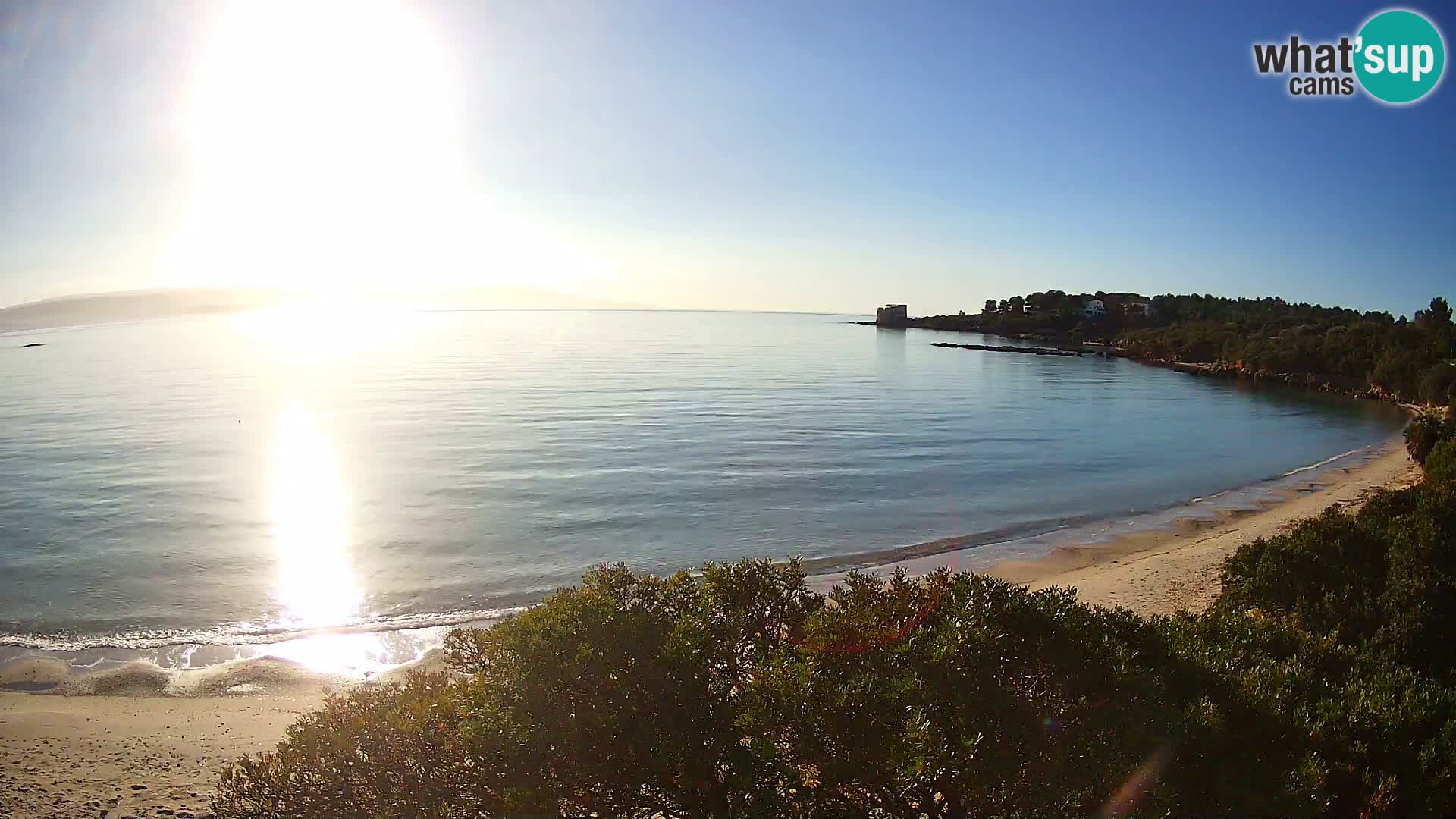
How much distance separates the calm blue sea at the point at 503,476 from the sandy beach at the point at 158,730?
265cm

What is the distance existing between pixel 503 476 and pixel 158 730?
1624 cm

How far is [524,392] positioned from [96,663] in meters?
38.3

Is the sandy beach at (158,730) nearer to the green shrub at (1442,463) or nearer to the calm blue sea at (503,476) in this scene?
the calm blue sea at (503,476)

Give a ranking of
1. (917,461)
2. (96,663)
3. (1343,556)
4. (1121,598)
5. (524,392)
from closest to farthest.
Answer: (1343,556) → (96,663) → (1121,598) → (917,461) → (524,392)

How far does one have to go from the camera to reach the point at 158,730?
9.33 meters

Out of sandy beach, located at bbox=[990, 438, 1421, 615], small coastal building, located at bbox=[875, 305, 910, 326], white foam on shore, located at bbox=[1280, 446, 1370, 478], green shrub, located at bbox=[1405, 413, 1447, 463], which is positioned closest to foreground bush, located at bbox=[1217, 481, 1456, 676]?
sandy beach, located at bbox=[990, 438, 1421, 615]

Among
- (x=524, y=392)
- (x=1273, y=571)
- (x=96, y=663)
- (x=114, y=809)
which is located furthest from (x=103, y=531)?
(x=524, y=392)

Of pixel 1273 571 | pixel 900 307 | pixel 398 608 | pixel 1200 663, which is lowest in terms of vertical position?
pixel 398 608

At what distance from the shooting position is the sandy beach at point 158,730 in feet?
25.2

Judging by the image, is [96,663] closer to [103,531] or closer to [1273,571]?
[103,531]

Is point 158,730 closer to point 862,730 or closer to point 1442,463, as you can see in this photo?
point 862,730

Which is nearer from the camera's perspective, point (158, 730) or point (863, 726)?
point (863, 726)

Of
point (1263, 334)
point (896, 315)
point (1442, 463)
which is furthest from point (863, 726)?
point (896, 315)

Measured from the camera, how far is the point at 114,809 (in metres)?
7.43
